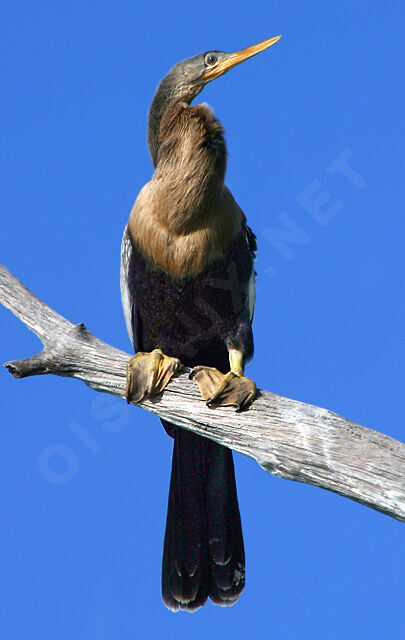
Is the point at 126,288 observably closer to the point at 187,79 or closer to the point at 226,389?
the point at 226,389

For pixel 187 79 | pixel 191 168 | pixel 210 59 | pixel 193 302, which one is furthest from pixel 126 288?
pixel 210 59

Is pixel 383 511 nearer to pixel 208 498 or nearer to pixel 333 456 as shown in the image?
pixel 333 456

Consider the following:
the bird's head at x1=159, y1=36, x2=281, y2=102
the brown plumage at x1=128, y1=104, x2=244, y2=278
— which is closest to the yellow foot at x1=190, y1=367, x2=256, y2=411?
the brown plumage at x1=128, y1=104, x2=244, y2=278

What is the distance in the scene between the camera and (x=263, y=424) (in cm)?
359

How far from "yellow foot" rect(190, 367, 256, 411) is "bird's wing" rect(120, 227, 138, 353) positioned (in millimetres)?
684

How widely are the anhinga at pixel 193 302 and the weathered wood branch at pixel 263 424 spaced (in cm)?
9

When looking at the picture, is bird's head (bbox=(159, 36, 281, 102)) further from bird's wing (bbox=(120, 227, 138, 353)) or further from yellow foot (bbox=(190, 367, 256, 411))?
yellow foot (bbox=(190, 367, 256, 411))

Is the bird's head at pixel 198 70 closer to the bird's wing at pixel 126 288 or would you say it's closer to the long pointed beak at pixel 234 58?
the long pointed beak at pixel 234 58

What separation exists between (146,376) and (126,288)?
2.19ft

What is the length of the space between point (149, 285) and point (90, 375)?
0.53m

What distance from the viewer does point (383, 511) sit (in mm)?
3283

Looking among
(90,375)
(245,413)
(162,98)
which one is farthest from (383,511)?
(162,98)

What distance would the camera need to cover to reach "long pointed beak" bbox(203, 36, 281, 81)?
13.3 ft

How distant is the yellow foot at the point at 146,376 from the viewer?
3785 millimetres
